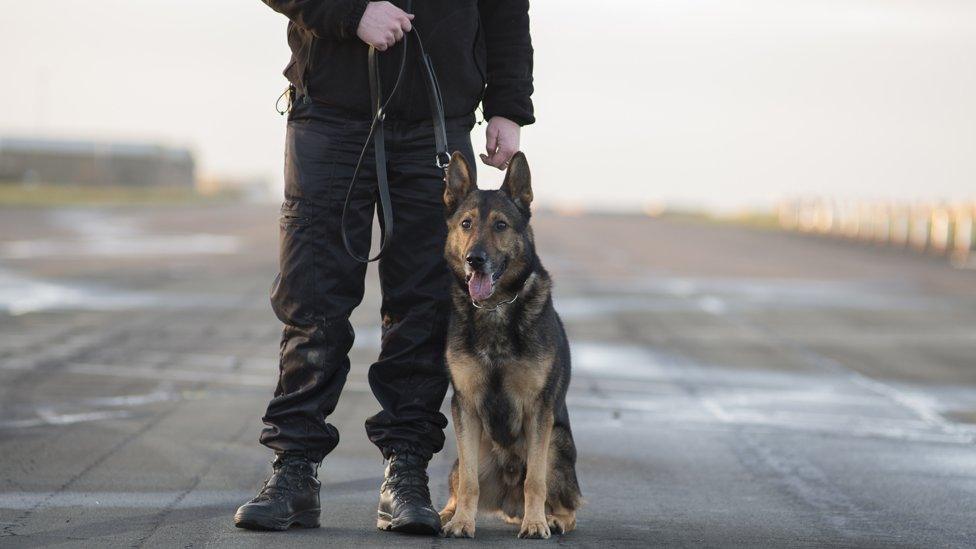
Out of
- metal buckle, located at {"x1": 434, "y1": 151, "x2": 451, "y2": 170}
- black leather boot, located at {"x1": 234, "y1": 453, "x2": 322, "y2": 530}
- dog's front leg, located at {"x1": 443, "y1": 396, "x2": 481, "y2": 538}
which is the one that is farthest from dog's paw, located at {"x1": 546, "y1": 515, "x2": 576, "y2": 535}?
metal buckle, located at {"x1": 434, "y1": 151, "x2": 451, "y2": 170}

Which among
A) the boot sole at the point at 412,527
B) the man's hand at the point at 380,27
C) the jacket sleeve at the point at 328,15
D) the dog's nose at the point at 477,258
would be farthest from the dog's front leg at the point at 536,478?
the jacket sleeve at the point at 328,15

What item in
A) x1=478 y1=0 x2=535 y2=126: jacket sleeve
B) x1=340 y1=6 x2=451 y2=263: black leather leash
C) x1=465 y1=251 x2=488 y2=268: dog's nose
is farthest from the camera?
x1=478 y1=0 x2=535 y2=126: jacket sleeve

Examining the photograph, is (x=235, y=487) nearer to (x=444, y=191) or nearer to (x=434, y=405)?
(x=434, y=405)

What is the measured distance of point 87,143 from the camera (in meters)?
120

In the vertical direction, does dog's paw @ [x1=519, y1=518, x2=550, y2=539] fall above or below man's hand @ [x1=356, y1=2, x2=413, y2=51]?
below

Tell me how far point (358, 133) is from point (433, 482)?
189 centimetres

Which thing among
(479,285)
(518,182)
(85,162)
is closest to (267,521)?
(479,285)

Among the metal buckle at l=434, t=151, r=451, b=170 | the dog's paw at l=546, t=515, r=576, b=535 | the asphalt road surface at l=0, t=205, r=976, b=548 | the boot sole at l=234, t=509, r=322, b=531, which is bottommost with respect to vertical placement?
the asphalt road surface at l=0, t=205, r=976, b=548

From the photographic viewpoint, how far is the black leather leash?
19.2ft

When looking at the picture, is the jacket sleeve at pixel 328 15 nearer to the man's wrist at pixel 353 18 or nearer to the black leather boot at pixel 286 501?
the man's wrist at pixel 353 18

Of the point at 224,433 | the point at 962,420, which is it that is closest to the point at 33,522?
the point at 224,433

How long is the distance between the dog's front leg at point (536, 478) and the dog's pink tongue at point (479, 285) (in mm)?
488

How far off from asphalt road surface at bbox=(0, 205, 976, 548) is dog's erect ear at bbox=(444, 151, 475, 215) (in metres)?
1.28

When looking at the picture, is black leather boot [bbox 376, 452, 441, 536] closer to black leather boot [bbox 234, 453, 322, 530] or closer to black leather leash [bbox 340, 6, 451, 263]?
black leather boot [bbox 234, 453, 322, 530]
